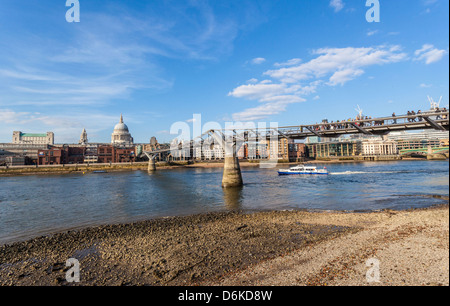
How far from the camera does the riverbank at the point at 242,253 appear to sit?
6.84 metres

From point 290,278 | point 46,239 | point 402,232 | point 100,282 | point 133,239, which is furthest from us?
point 46,239

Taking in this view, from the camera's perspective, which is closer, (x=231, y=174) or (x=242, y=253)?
(x=242, y=253)

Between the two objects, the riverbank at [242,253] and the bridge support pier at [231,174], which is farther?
the bridge support pier at [231,174]

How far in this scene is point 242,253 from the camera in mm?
10219

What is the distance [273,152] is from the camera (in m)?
145

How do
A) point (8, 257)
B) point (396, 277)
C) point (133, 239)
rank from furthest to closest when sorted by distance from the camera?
point (133, 239)
point (8, 257)
point (396, 277)

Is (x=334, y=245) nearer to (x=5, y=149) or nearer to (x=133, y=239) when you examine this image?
(x=133, y=239)

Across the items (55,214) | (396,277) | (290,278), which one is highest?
(396,277)

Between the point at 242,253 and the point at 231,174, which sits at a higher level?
the point at 231,174

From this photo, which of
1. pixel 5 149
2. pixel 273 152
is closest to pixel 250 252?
pixel 273 152

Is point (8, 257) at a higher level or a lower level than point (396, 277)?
lower

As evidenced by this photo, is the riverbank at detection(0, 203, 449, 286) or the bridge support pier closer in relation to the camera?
the riverbank at detection(0, 203, 449, 286)

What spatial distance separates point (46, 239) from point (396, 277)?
1743cm

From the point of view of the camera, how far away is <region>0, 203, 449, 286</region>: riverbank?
22.4 feet
